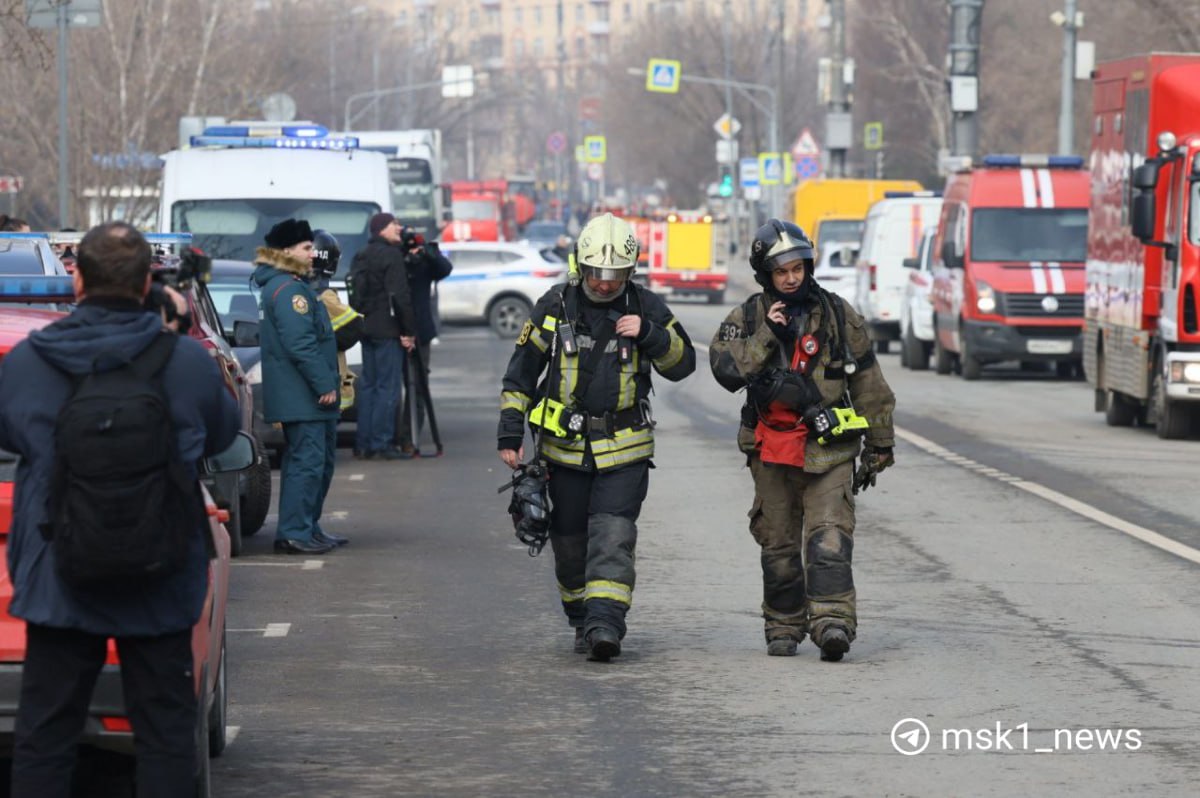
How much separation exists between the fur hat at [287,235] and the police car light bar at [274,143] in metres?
9.54

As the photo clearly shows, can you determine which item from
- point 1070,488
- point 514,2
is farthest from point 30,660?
point 514,2

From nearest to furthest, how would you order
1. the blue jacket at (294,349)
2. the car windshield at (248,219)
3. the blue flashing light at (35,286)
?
the blue flashing light at (35,286) → the blue jacket at (294,349) → the car windshield at (248,219)

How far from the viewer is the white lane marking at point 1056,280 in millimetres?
27984

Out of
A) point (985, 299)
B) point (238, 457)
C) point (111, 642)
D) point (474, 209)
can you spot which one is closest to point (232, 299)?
point (238, 457)

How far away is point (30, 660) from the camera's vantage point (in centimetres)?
564

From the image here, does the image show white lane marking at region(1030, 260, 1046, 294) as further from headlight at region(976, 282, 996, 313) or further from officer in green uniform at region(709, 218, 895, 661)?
officer in green uniform at region(709, 218, 895, 661)

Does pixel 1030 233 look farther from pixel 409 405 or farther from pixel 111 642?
pixel 111 642

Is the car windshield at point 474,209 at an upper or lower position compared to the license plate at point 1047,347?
lower

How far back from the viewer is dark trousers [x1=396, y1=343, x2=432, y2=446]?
18109 millimetres

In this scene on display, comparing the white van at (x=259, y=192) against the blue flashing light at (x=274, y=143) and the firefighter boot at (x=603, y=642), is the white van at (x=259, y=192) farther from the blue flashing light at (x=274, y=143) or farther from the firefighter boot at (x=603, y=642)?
the firefighter boot at (x=603, y=642)

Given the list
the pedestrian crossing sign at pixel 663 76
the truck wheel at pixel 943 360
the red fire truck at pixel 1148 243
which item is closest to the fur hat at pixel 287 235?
the red fire truck at pixel 1148 243

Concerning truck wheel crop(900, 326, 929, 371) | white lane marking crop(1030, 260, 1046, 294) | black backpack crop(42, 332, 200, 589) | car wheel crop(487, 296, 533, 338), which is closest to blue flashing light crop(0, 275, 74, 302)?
black backpack crop(42, 332, 200, 589)

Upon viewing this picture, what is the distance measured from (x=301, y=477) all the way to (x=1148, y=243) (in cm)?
957

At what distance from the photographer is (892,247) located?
112 ft
